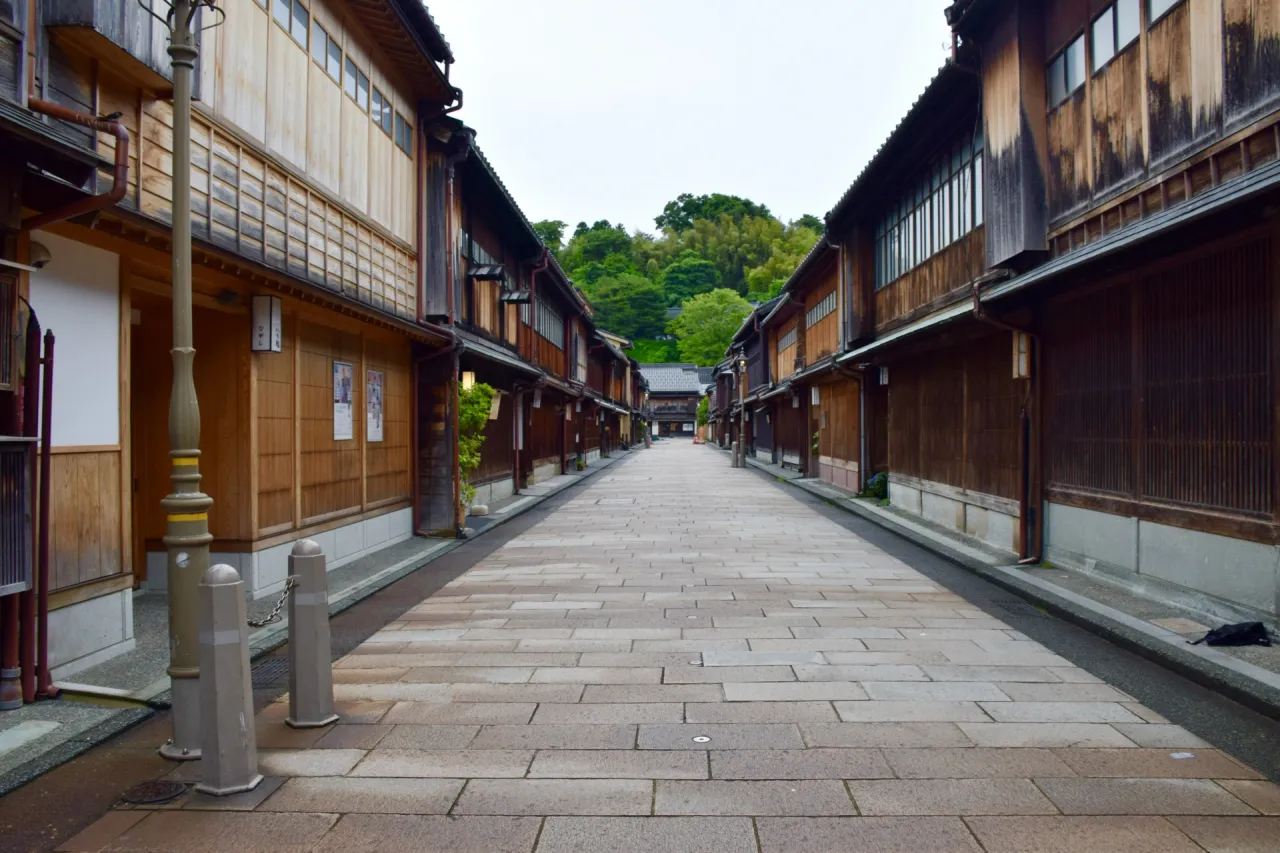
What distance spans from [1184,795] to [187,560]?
5.85 meters

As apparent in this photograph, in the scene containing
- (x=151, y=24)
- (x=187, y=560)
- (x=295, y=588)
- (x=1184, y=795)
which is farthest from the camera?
(x=151, y=24)

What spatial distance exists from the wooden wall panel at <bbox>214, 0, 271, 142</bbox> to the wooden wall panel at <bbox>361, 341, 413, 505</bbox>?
4.28m

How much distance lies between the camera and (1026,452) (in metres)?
12.2

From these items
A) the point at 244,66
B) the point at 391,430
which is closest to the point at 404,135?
the point at 391,430

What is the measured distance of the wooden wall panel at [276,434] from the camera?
991 cm

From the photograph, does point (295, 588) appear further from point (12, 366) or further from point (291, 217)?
point (291, 217)

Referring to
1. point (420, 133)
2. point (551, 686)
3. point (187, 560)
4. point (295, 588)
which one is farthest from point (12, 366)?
point (420, 133)

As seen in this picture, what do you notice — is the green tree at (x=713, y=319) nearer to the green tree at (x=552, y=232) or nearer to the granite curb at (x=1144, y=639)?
the green tree at (x=552, y=232)

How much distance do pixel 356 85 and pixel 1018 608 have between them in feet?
37.2

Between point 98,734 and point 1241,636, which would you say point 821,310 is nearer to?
point 1241,636

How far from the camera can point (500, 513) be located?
19547 mm

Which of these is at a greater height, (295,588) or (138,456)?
(138,456)

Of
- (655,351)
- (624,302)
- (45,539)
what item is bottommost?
(45,539)

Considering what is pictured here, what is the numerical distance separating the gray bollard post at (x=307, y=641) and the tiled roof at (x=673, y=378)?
97.1 m
